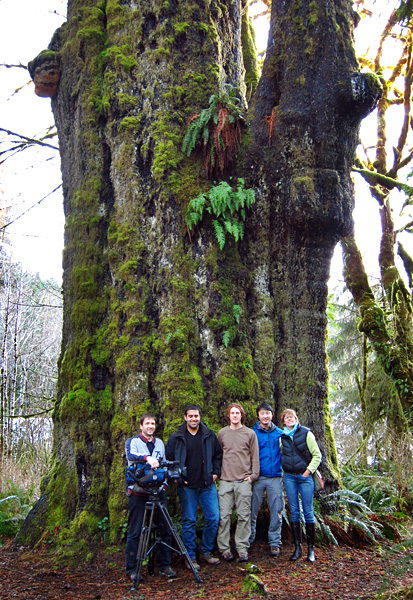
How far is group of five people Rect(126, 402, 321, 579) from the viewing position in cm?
556

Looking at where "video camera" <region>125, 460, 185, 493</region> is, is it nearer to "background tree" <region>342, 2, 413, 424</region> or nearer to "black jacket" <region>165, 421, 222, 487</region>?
"black jacket" <region>165, 421, 222, 487</region>

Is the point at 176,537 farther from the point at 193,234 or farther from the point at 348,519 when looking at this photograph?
the point at 193,234

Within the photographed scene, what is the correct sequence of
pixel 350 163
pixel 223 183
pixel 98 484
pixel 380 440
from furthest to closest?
pixel 380 440, pixel 350 163, pixel 223 183, pixel 98 484

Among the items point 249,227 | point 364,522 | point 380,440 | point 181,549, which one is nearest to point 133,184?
point 249,227

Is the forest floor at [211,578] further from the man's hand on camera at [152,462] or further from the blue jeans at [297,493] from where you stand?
the man's hand on camera at [152,462]

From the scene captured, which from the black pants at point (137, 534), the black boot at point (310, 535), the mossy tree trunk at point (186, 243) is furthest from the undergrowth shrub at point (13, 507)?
the black boot at point (310, 535)

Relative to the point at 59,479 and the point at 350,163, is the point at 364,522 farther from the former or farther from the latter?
the point at 350,163

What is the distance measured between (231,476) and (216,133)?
4.49 metres

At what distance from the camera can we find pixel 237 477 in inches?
233

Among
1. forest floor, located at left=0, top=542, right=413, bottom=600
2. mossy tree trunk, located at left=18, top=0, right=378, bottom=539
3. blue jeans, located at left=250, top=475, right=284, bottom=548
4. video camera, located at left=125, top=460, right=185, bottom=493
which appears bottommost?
forest floor, located at left=0, top=542, right=413, bottom=600

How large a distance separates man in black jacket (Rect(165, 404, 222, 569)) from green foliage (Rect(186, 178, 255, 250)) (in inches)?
95.6

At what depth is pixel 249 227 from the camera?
725 centimetres

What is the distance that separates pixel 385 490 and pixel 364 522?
2.76 m

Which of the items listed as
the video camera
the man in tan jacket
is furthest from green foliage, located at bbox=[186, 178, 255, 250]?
the video camera
